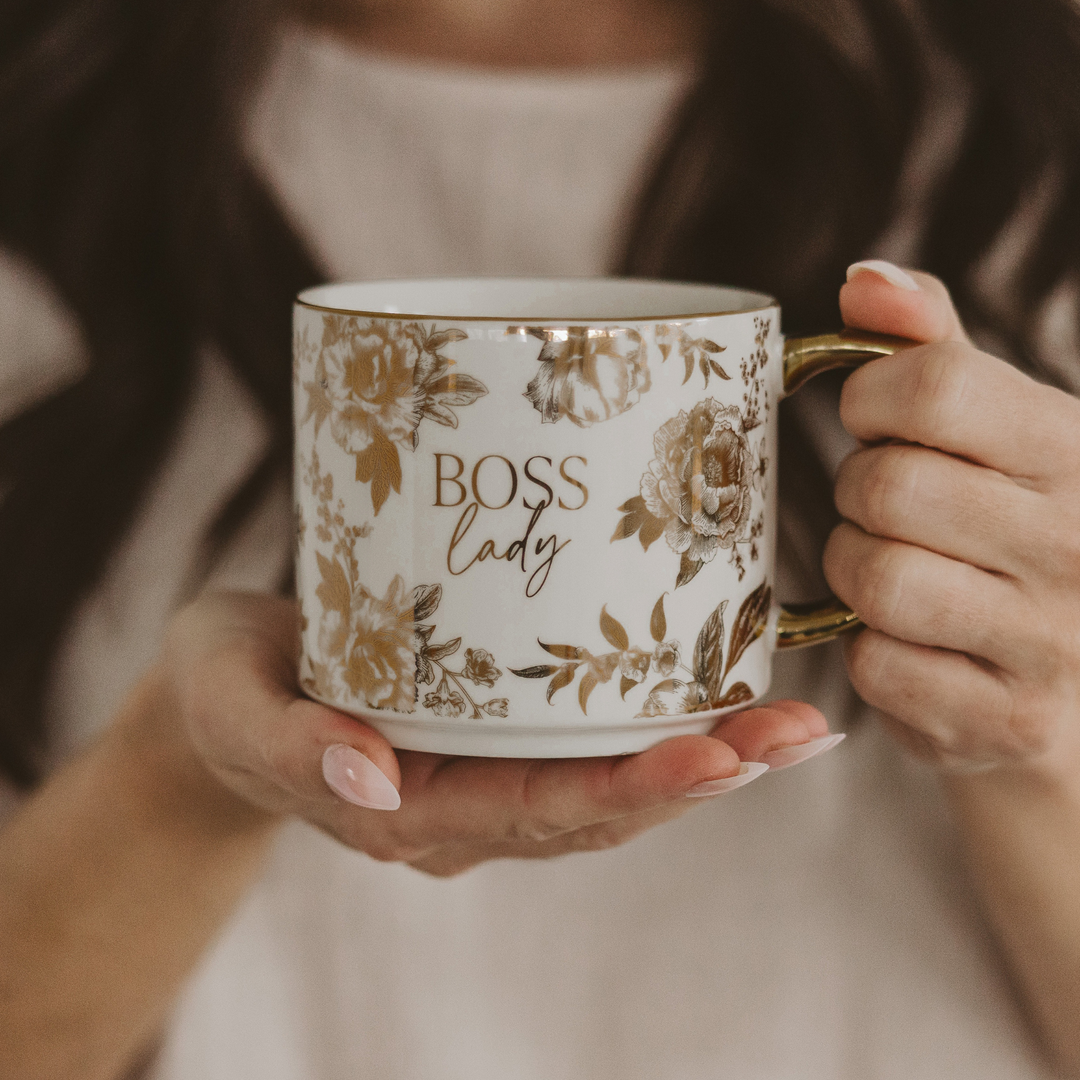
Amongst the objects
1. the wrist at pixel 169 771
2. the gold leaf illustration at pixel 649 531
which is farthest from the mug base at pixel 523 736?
the wrist at pixel 169 771

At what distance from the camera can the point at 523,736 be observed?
1.97 feet

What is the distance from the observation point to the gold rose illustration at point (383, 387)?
0.56 m

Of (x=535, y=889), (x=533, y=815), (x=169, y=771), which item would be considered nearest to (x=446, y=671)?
(x=533, y=815)

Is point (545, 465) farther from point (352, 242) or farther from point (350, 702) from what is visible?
point (352, 242)

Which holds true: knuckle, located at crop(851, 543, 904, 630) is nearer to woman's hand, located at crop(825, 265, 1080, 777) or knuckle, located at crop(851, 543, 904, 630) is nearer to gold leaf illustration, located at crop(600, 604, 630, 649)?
woman's hand, located at crop(825, 265, 1080, 777)

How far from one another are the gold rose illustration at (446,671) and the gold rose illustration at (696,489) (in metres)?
0.10

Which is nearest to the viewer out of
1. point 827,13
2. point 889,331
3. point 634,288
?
point 889,331

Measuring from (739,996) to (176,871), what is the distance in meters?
0.57

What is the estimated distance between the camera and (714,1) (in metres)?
1.01

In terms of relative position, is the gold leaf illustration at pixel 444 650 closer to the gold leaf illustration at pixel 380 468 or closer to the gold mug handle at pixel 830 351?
the gold leaf illustration at pixel 380 468

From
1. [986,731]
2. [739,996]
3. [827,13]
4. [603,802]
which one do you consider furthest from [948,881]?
[827,13]

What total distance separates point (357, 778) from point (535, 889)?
542mm

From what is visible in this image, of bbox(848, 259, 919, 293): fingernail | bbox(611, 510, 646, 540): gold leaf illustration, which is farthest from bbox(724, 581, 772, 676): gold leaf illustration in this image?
bbox(848, 259, 919, 293): fingernail

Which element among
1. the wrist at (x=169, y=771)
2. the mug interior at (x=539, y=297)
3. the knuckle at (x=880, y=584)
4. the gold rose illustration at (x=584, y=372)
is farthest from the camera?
the wrist at (x=169, y=771)
